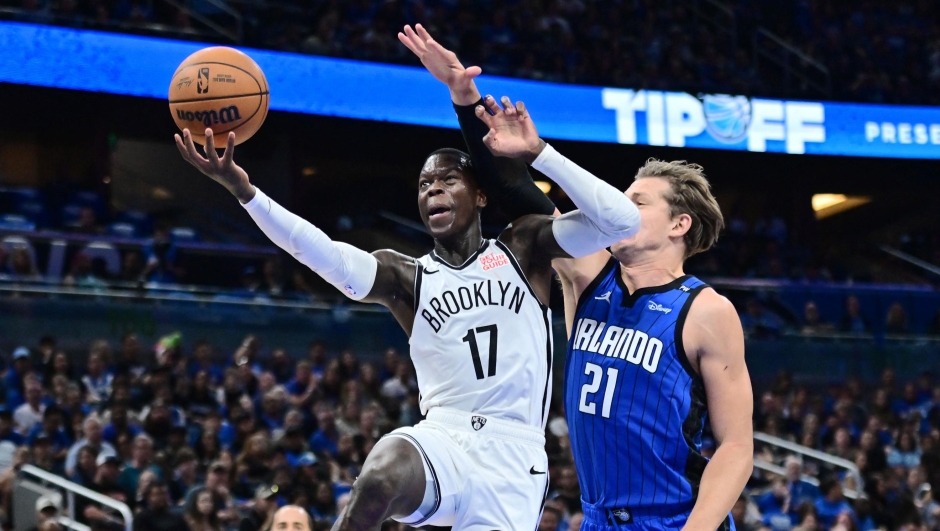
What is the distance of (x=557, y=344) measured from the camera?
15.9 meters

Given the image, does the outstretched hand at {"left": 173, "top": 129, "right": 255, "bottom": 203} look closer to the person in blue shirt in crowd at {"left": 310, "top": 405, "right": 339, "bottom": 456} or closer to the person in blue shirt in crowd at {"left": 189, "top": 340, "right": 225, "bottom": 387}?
the person in blue shirt in crowd at {"left": 310, "top": 405, "right": 339, "bottom": 456}

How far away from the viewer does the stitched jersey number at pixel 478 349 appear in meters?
4.77

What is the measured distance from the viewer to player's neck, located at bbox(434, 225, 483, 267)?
498 cm

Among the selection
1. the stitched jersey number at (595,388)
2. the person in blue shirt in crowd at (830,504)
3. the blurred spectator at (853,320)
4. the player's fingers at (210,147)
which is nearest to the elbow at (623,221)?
the stitched jersey number at (595,388)

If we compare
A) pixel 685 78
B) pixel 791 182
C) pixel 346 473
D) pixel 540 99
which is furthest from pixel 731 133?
pixel 346 473

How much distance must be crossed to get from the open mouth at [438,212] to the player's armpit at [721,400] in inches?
47.8

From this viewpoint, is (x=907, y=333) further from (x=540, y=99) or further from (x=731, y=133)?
(x=540, y=99)

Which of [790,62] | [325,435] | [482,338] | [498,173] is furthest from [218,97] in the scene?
[790,62]

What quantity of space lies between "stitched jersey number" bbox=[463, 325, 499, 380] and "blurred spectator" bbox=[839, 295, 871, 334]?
50.1ft

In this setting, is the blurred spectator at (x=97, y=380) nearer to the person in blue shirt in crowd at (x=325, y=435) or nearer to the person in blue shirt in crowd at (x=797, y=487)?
the person in blue shirt in crowd at (x=325, y=435)

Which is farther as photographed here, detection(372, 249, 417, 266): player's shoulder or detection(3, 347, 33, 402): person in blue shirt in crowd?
detection(3, 347, 33, 402): person in blue shirt in crowd

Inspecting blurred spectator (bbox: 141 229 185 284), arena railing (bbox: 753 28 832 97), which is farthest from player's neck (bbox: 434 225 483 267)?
arena railing (bbox: 753 28 832 97)

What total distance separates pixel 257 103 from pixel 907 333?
1632 centimetres

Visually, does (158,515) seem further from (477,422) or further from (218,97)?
(477,422)
